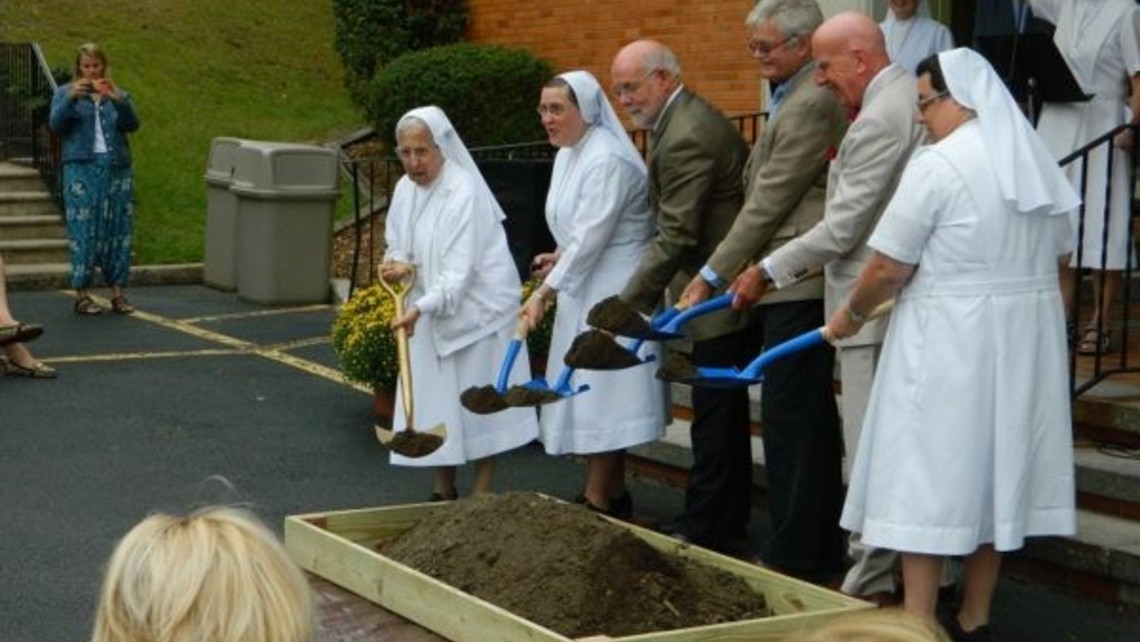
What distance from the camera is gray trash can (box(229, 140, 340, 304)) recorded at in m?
14.7

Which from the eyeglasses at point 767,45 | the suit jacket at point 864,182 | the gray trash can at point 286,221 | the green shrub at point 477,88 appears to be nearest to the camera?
the suit jacket at point 864,182

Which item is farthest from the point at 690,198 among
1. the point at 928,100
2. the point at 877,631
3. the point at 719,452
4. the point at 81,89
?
the point at 81,89

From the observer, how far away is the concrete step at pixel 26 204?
16.7 m

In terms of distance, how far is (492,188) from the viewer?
11.0 meters

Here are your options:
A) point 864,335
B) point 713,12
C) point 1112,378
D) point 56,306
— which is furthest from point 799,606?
point 56,306

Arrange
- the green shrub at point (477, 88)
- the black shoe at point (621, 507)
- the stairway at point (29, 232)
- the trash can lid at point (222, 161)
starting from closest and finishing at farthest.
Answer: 1. the black shoe at point (621, 507)
2. the trash can lid at point (222, 161)
3. the stairway at point (29, 232)
4. the green shrub at point (477, 88)

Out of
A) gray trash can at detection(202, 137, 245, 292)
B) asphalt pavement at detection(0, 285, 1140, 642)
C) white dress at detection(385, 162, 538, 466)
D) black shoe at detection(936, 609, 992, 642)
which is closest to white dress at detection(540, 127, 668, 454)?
white dress at detection(385, 162, 538, 466)

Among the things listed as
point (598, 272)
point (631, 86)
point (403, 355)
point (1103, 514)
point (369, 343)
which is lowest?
point (1103, 514)

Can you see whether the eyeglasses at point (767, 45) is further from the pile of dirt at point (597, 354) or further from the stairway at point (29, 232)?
the stairway at point (29, 232)

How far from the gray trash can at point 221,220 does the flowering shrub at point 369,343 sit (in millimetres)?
5215

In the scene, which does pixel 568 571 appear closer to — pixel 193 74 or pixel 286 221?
pixel 286 221

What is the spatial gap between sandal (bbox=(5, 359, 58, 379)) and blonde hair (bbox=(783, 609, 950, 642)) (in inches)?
379

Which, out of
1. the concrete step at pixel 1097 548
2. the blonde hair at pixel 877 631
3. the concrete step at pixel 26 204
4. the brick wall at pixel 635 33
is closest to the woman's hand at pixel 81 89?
the concrete step at pixel 26 204

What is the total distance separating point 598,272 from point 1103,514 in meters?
2.24
